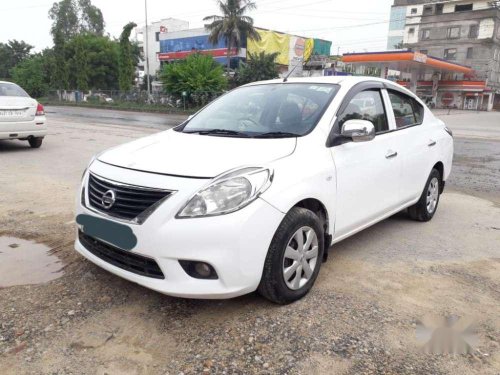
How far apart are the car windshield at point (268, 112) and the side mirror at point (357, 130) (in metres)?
0.24

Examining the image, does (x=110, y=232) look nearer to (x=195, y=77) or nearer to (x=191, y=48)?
(x=195, y=77)

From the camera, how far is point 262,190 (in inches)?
108

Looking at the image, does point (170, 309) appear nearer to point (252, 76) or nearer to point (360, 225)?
point (360, 225)

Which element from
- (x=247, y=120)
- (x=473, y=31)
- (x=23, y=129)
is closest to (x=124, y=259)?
(x=247, y=120)

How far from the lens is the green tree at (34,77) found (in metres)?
53.4

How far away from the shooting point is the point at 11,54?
68.3 meters

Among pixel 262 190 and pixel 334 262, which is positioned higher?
pixel 262 190

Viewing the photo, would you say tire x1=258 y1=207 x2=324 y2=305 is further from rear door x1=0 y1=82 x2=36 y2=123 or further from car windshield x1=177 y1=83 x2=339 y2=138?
rear door x1=0 y1=82 x2=36 y2=123

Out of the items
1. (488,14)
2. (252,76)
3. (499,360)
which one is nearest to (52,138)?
(499,360)

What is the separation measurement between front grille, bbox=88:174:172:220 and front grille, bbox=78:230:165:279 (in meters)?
0.25

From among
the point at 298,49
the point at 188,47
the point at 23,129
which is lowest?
the point at 23,129

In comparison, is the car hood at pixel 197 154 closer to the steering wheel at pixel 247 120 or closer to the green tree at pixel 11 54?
the steering wheel at pixel 247 120

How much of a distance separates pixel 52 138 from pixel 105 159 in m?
10.3

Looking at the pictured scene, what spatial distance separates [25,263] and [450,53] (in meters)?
69.9
